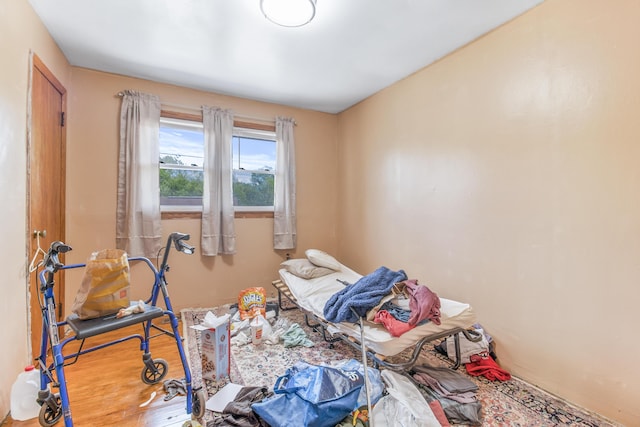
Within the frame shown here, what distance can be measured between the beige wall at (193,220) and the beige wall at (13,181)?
94 centimetres

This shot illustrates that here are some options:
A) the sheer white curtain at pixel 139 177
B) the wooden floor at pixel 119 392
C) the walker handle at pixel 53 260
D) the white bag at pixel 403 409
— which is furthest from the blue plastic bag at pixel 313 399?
the sheer white curtain at pixel 139 177

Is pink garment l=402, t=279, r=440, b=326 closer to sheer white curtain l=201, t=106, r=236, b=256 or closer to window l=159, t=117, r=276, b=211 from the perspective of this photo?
sheer white curtain l=201, t=106, r=236, b=256

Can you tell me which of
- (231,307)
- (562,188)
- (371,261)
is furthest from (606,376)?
(231,307)

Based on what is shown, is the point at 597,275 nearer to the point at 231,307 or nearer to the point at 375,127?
the point at 375,127

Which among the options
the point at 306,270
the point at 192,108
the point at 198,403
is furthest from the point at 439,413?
the point at 192,108

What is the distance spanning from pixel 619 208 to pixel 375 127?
2.31 meters

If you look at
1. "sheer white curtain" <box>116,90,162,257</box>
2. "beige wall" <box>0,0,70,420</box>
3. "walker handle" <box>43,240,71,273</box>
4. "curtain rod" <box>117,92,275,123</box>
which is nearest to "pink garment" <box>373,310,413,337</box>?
"walker handle" <box>43,240,71,273</box>

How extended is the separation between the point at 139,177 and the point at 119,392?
1968 mm

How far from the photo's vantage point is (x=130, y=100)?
2.99 meters

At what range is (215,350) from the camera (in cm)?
199

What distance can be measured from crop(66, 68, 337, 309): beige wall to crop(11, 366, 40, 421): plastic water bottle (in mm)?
1474

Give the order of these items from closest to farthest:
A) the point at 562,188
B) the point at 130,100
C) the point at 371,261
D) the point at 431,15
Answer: the point at 562,188 < the point at 431,15 < the point at 130,100 < the point at 371,261

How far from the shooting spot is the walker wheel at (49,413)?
1.54 meters

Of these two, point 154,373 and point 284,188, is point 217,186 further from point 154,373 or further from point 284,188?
point 154,373
